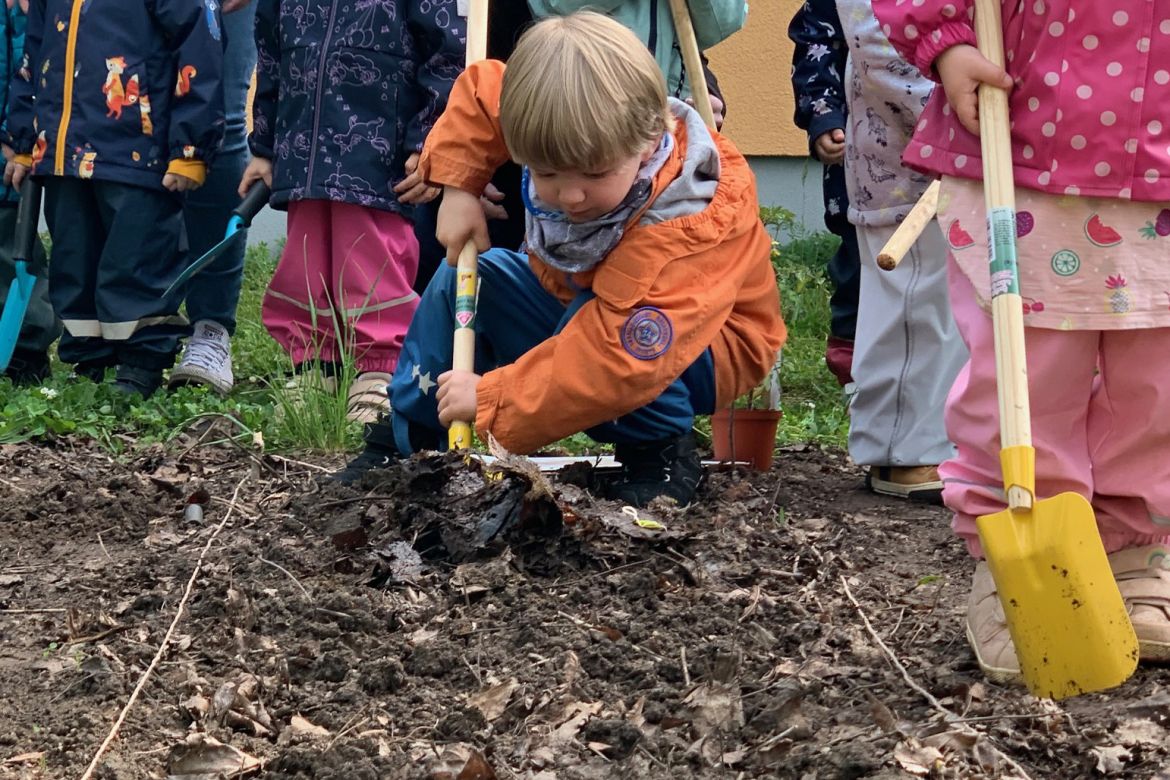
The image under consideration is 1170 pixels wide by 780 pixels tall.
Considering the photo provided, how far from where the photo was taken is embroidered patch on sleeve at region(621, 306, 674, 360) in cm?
297

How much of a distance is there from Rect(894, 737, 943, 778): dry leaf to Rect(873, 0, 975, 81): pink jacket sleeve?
115cm

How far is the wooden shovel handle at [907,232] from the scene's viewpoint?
8.33ft

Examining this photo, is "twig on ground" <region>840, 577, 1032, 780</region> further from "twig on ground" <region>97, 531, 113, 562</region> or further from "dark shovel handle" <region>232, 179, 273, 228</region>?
"dark shovel handle" <region>232, 179, 273, 228</region>

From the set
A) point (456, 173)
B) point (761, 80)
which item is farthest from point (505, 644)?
point (761, 80)

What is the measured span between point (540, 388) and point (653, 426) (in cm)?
36

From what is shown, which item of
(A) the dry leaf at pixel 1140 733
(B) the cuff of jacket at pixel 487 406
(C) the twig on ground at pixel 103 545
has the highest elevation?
(B) the cuff of jacket at pixel 487 406

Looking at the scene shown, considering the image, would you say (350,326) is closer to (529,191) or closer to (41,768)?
(529,191)

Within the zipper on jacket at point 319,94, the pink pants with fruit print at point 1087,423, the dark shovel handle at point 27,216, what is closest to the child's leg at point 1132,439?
the pink pants with fruit print at point 1087,423

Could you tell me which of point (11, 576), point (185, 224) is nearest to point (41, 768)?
point (11, 576)

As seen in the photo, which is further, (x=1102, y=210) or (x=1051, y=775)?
(x=1102, y=210)

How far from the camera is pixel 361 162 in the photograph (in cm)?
421

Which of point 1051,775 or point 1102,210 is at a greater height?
point 1102,210

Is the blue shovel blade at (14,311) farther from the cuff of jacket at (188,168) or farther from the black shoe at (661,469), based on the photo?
the black shoe at (661,469)

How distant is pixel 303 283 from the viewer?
172 inches
